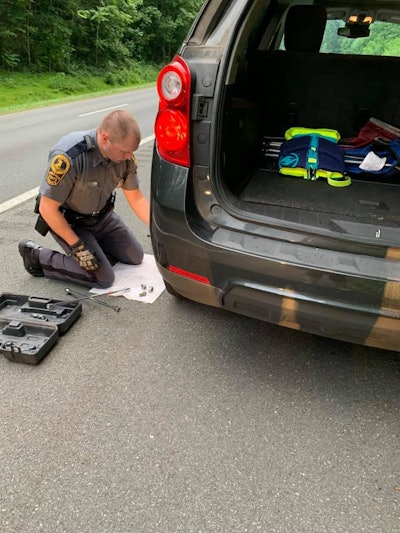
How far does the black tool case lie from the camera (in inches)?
85.7

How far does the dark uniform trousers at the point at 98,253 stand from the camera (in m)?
2.88

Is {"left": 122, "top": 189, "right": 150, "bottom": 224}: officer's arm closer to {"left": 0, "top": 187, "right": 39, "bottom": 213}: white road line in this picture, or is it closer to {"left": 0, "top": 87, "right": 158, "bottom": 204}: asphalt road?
{"left": 0, "top": 187, "right": 39, "bottom": 213}: white road line

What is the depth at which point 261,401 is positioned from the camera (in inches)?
79.7

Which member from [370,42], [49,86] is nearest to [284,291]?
[370,42]

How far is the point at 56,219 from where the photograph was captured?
263 cm

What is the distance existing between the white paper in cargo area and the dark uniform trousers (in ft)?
0.16

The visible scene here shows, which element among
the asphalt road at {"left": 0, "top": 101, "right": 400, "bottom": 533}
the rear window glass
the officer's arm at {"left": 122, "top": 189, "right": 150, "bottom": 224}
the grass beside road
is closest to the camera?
the asphalt road at {"left": 0, "top": 101, "right": 400, "bottom": 533}

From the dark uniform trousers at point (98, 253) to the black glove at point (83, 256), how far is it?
10 centimetres

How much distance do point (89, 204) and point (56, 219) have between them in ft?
0.93

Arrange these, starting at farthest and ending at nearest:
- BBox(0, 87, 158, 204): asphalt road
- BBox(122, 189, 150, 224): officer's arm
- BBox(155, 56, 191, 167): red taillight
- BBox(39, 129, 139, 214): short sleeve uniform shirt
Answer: BBox(0, 87, 158, 204): asphalt road, BBox(122, 189, 150, 224): officer's arm, BBox(39, 129, 139, 214): short sleeve uniform shirt, BBox(155, 56, 191, 167): red taillight

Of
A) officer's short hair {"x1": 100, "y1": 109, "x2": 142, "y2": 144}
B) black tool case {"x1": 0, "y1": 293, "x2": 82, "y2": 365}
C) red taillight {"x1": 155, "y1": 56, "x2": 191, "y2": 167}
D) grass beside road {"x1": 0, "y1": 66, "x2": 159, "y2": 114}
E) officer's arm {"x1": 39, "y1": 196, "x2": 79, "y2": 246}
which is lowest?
grass beside road {"x1": 0, "y1": 66, "x2": 159, "y2": 114}

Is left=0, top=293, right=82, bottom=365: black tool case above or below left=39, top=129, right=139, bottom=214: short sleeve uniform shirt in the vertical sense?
below

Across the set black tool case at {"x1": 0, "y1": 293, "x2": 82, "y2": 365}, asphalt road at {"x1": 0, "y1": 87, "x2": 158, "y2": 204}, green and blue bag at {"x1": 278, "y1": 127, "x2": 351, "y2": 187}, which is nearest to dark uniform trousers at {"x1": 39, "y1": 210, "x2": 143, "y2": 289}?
black tool case at {"x1": 0, "y1": 293, "x2": 82, "y2": 365}

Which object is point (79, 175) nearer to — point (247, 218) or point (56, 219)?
point (56, 219)
